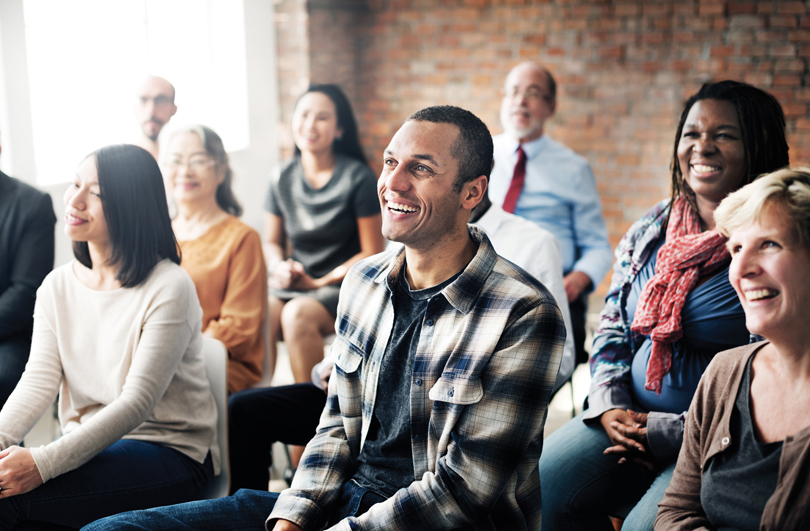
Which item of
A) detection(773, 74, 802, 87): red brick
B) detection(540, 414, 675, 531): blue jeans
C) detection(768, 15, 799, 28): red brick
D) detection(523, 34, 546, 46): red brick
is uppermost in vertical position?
detection(768, 15, 799, 28): red brick

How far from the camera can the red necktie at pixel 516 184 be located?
3.22 meters

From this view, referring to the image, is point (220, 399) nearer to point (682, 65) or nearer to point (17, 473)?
point (17, 473)

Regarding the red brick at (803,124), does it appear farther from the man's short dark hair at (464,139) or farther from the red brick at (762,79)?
the man's short dark hair at (464,139)

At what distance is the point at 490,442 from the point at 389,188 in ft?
1.73

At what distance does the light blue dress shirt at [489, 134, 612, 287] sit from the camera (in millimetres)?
3143

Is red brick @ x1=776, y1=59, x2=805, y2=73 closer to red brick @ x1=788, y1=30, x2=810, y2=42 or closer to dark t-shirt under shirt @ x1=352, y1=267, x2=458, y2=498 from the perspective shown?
red brick @ x1=788, y1=30, x2=810, y2=42

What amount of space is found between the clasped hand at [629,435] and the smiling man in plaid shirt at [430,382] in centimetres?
40

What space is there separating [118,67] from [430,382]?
131 inches

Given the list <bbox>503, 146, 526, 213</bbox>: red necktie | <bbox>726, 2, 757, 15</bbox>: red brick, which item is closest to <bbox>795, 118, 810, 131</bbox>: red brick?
<bbox>726, 2, 757, 15</bbox>: red brick

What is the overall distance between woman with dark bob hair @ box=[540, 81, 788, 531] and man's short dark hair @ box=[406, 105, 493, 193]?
0.64 metres

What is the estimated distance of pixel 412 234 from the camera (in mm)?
1418

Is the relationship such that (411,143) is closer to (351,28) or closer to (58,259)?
(58,259)

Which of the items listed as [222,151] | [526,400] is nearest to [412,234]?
[526,400]

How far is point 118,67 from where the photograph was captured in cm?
393
